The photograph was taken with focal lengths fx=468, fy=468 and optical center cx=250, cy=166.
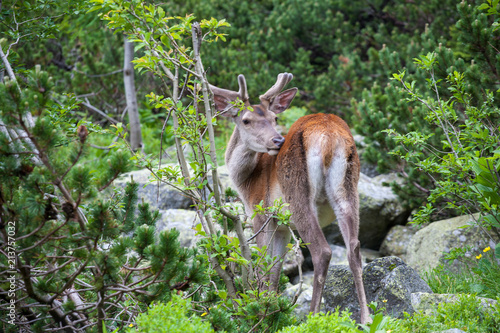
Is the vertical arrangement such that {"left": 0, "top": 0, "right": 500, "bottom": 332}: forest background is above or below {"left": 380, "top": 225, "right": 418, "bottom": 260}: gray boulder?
above

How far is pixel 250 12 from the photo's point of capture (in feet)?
47.7

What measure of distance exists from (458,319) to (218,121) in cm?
445

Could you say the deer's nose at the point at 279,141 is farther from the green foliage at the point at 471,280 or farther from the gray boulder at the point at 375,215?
the gray boulder at the point at 375,215

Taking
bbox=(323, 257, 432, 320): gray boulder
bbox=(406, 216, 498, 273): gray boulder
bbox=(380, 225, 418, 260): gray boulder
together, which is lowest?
bbox=(380, 225, 418, 260): gray boulder

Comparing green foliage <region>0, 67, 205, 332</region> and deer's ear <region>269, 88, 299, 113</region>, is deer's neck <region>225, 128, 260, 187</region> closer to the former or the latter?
deer's ear <region>269, 88, 299, 113</region>

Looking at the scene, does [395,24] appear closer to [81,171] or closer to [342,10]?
[342,10]

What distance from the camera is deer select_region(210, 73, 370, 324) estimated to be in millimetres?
4383

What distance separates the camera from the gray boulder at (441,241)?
625 cm

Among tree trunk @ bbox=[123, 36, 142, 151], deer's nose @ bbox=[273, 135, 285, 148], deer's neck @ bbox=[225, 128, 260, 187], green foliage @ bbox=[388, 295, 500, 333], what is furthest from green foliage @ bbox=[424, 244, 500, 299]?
tree trunk @ bbox=[123, 36, 142, 151]

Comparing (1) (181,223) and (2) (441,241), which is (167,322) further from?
(1) (181,223)

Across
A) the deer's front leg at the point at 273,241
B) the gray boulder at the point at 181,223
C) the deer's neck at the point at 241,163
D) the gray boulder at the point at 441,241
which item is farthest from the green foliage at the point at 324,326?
the gray boulder at the point at 181,223

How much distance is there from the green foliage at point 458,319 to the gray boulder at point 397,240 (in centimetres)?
431

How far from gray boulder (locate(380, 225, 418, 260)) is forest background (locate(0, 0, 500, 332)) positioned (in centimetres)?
58

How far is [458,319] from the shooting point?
11.9 ft
